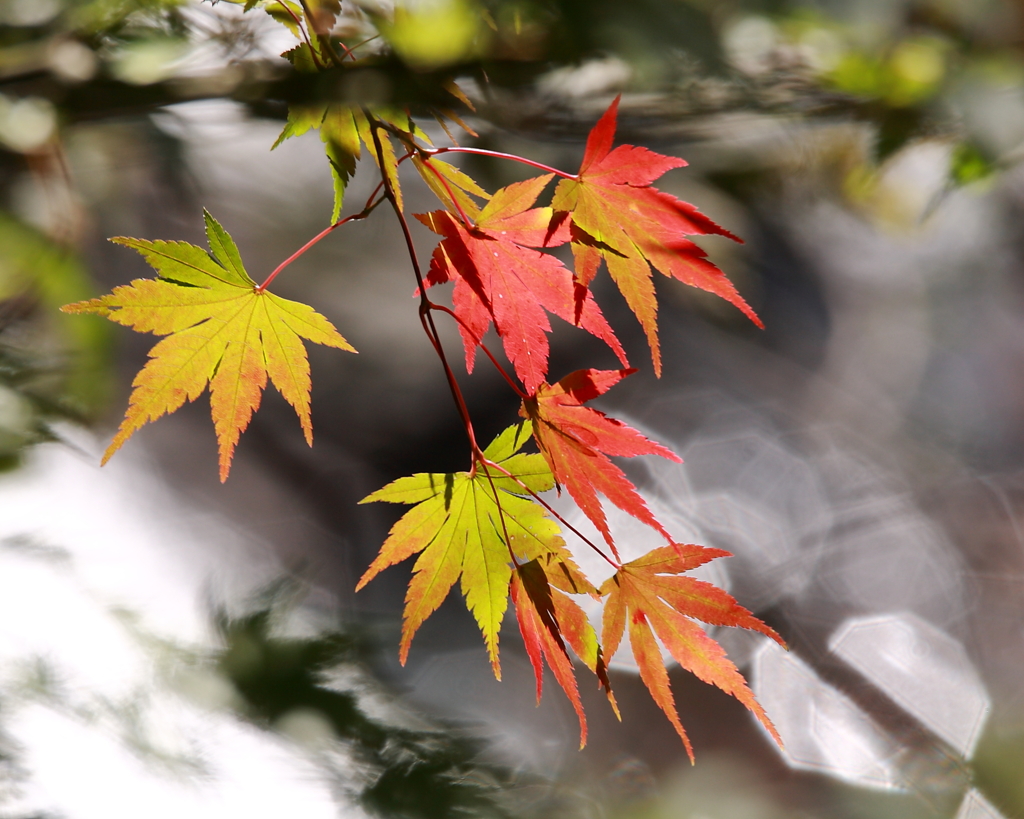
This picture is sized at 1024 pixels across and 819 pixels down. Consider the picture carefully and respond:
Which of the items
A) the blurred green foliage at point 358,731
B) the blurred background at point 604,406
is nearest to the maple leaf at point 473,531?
the blurred background at point 604,406

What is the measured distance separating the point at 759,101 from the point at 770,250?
293mm

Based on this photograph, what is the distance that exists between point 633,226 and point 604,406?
2.96 feet

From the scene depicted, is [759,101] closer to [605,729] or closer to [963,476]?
[963,476]

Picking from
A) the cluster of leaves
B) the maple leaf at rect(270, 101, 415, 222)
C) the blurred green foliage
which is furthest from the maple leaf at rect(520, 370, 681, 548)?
the blurred green foliage

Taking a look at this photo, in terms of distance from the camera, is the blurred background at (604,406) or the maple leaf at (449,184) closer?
the maple leaf at (449,184)

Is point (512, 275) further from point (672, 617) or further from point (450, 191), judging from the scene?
point (672, 617)

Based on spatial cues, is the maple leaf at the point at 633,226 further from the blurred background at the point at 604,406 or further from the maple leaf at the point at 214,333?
the blurred background at the point at 604,406

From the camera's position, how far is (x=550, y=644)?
0.29 metres

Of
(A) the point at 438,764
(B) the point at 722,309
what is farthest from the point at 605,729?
(B) the point at 722,309

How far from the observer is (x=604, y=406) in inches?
45.3

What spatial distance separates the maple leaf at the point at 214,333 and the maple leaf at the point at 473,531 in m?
0.08

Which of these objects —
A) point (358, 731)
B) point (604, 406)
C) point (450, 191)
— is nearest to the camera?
point (450, 191)

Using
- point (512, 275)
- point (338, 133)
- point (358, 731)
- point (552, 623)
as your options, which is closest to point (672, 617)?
point (552, 623)

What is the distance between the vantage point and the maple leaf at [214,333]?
0.82 feet
